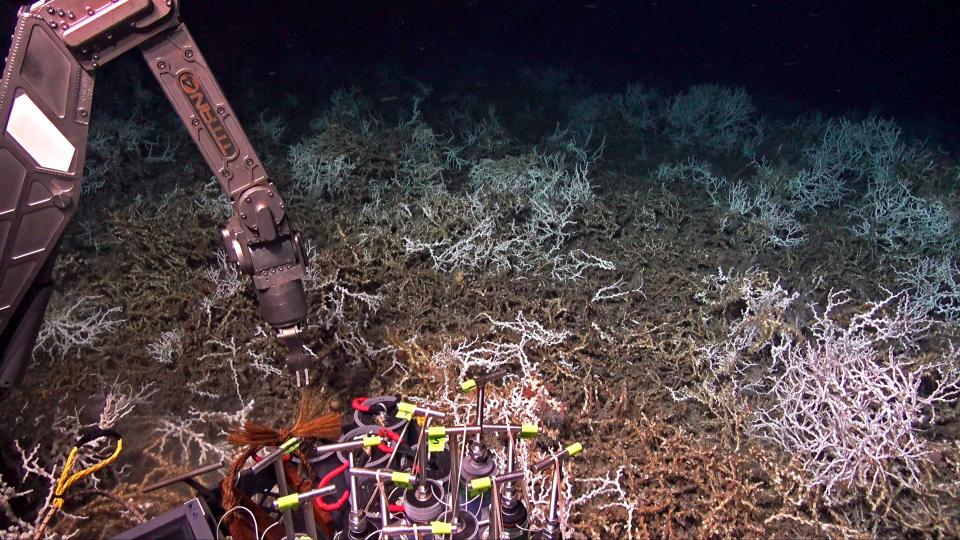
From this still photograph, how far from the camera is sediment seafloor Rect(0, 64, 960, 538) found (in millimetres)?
2916

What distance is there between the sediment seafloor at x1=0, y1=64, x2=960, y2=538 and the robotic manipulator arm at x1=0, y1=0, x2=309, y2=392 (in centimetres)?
89

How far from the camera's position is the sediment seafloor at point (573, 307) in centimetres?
292

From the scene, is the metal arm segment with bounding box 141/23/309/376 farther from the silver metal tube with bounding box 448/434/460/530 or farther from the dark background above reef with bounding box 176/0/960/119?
the dark background above reef with bounding box 176/0/960/119

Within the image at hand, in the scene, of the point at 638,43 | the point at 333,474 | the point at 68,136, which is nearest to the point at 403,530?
the point at 333,474

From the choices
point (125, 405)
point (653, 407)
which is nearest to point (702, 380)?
point (653, 407)

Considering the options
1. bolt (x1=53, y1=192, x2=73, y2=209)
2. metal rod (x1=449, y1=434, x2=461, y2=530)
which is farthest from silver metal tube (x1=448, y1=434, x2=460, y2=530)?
bolt (x1=53, y1=192, x2=73, y2=209)

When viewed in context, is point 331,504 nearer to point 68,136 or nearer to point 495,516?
point 495,516

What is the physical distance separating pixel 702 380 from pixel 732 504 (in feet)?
2.78

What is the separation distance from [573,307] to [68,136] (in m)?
2.76

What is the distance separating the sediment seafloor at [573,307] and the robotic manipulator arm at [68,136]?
892 millimetres

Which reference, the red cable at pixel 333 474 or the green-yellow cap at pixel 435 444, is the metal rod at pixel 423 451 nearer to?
the green-yellow cap at pixel 435 444

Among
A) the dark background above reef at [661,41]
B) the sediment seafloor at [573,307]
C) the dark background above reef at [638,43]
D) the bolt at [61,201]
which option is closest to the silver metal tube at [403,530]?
the sediment seafloor at [573,307]

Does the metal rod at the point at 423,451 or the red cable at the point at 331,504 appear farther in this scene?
the red cable at the point at 331,504

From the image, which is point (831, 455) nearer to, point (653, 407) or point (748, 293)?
point (653, 407)
